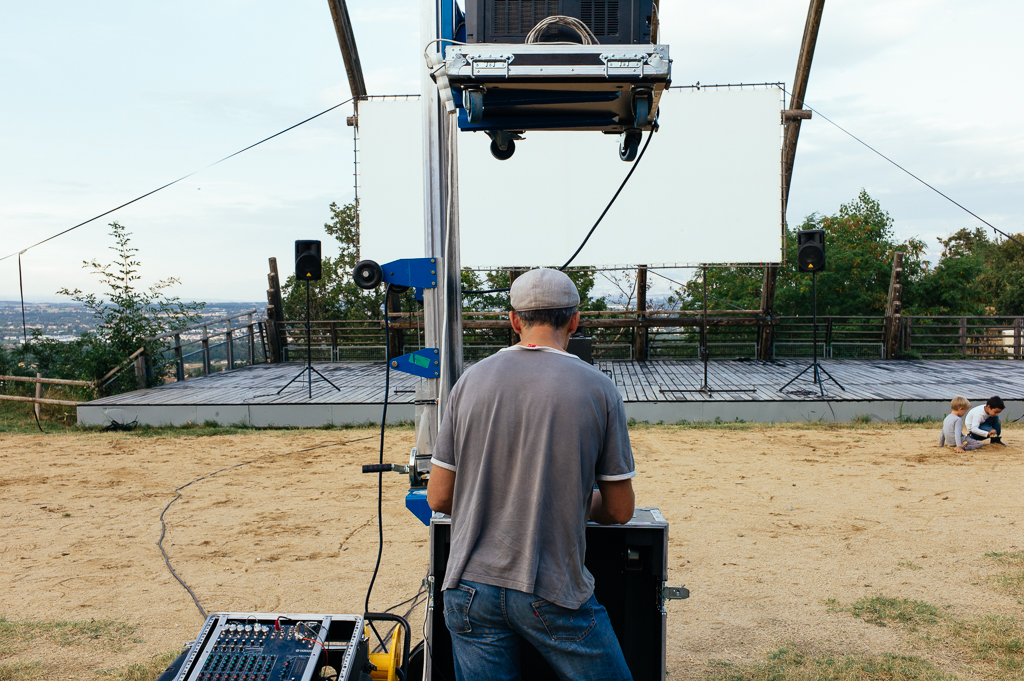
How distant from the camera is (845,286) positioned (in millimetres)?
17469

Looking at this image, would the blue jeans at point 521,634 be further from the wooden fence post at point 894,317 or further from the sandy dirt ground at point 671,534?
the wooden fence post at point 894,317

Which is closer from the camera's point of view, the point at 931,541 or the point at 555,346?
the point at 555,346

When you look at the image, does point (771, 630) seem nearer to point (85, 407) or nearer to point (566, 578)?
point (566, 578)

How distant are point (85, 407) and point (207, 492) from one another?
4.58 meters

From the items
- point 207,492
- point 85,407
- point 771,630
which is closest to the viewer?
point 771,630

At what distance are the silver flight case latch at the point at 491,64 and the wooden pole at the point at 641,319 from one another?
1049 cm

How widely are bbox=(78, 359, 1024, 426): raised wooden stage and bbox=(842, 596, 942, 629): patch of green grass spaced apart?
17.5 ft

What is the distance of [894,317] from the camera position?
45.0ft

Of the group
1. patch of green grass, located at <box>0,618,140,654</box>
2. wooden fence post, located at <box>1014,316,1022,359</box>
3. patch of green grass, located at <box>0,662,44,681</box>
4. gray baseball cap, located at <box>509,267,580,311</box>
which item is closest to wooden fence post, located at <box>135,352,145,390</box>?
patch of green grass, located at <box>0,618,140,654</box>

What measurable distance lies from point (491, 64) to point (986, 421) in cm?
734

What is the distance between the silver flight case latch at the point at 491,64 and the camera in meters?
2.20

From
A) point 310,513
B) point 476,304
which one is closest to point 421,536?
point 310,513

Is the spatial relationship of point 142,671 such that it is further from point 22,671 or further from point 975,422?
point 975,422

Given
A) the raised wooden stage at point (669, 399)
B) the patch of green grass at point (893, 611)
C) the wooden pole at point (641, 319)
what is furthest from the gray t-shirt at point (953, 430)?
the wooden pole at point (641, 319)
